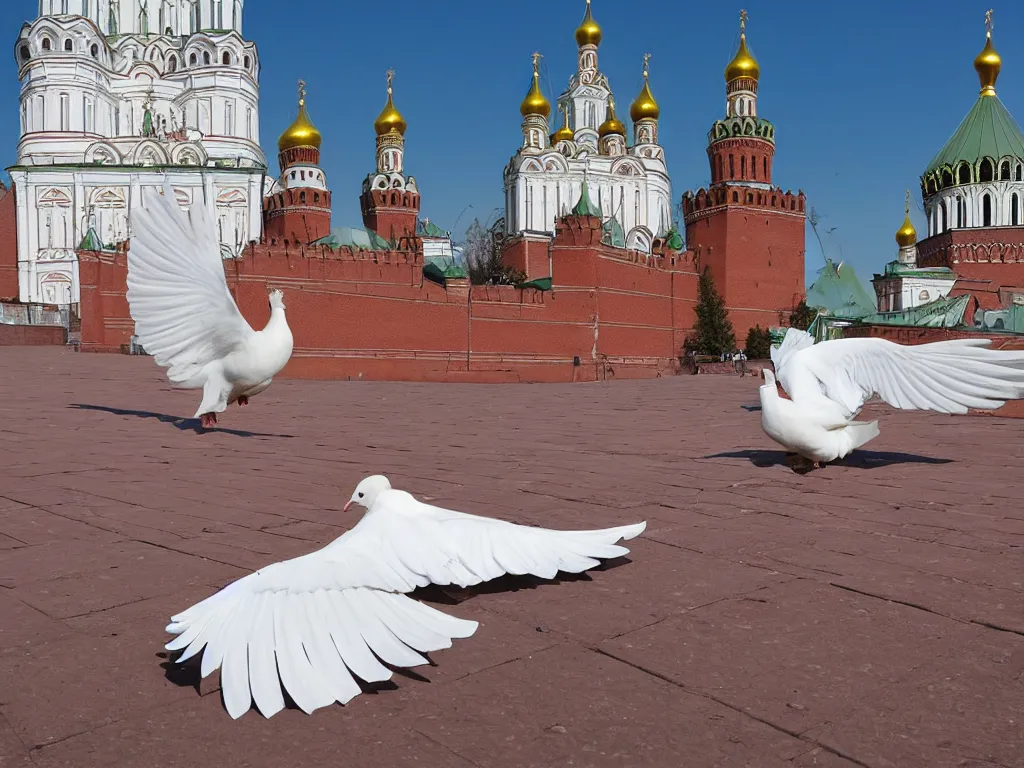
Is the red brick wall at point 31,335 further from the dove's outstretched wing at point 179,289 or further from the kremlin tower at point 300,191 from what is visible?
the dove's outstretched wing at point 179,289

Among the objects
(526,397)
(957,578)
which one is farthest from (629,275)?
(957,578)

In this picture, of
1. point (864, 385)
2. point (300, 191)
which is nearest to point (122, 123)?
point (300, 191)

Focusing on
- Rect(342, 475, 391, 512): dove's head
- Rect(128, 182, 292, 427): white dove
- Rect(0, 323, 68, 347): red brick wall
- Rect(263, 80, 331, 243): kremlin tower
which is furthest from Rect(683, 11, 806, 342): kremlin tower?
Rect(342, 475, 391, 512): dove's head

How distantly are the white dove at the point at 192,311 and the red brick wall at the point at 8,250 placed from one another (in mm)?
37923

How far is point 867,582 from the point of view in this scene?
2645 mm

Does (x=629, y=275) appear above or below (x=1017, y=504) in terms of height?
above

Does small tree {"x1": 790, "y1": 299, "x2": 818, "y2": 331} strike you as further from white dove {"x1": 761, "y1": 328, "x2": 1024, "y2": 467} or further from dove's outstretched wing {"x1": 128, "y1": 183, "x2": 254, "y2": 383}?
white dove {"x1": 761, "y1": 328, "x2": 1024, "y2": 467}

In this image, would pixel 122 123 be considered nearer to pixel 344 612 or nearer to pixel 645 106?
pixel 645 106

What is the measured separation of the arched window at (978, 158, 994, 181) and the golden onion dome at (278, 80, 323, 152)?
104 feet

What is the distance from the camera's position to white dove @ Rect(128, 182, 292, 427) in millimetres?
6477

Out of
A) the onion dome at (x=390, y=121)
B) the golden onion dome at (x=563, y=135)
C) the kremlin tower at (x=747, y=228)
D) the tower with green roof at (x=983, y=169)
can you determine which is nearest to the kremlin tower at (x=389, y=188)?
the onion dome at (x=390, y=121)

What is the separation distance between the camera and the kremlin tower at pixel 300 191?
134 feet

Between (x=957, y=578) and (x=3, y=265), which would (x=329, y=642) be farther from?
(x=3, y=265)

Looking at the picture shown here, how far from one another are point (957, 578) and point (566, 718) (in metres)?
1.45
